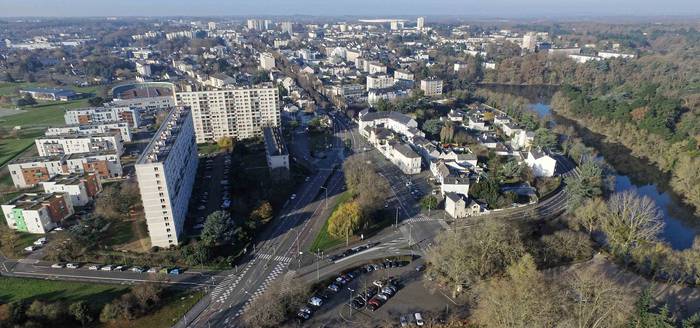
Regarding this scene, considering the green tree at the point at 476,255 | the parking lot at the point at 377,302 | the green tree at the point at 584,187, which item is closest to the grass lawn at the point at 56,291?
the parking lot at the point at 377,302

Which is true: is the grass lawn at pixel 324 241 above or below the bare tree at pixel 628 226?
below

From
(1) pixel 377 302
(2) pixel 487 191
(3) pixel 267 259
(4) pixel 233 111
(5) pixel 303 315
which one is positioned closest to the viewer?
(5) pixel 303 315

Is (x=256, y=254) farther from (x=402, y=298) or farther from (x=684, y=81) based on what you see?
(x=684, y=81)

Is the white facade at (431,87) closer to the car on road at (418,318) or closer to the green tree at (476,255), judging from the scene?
the green tree at (476,255)

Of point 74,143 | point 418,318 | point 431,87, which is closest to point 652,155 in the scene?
point 418,318

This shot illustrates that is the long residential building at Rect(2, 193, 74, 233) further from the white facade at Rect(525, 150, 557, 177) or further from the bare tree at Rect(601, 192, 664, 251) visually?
the white facade at Rect(525, 150, 557, 177)

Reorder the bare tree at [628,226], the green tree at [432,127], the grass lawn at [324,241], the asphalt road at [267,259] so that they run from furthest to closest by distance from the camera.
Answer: the green tree at [432,127], the grass lawn at [324,241], the bare tree at [628,226], the asphalt road at [267,259]

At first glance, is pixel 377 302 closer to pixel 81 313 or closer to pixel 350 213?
pixel 350 213
